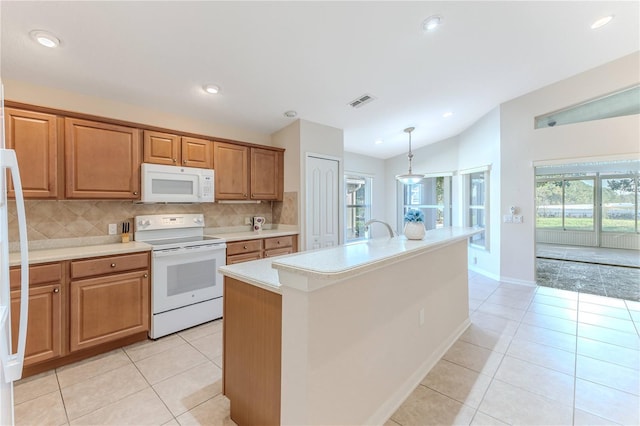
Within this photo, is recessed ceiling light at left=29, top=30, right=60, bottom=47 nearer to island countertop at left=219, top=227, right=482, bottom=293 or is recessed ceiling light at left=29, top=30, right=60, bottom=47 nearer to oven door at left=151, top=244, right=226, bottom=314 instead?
oven door at left=151, top=244, right=226, bottom=314

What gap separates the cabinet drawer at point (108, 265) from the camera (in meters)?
2.30

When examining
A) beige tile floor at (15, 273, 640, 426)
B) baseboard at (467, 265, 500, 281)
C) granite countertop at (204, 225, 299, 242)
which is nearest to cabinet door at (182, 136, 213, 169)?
granite countertop at (204, 225, 299, 242)

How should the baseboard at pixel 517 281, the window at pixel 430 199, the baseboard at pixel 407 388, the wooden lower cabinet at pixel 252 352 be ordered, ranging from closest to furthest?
1. the wooden lower cabinet at pixel 252 352
2. the baseboard at pixel 407 388
3. the baseboard at pixel 517 281
4. the window at pixel 430 199

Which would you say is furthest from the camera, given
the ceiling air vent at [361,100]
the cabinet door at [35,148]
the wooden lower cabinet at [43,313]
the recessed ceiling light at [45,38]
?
the ceiling air vent at [361,100]

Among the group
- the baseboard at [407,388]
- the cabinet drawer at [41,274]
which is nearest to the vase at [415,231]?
the baseboard at [407,388]

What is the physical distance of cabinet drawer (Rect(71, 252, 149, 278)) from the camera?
90.7 inches

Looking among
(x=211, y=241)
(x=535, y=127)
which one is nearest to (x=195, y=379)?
(x=211, y=241)

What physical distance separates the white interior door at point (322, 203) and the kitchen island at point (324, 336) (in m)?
2.15

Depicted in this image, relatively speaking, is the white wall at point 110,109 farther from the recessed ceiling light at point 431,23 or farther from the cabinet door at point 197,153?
the recessed ceiling light at point 431,23

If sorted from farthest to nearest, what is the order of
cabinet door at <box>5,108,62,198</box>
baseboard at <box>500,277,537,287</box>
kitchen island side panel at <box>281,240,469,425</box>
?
baseboard at <box>500,277,537,287</box> → cabinet door at <box>5,108,62,198</box> → kitchen island side panel at <box>281,240,469,425</box>

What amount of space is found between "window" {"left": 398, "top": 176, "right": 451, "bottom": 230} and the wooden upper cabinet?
4729 millimetres

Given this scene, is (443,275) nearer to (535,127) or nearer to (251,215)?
(251,215)

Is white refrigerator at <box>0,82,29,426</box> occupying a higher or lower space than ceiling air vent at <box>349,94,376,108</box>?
lower

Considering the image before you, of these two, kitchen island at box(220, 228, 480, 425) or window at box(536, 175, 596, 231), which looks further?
window at box(536, 175, 596, 231)
